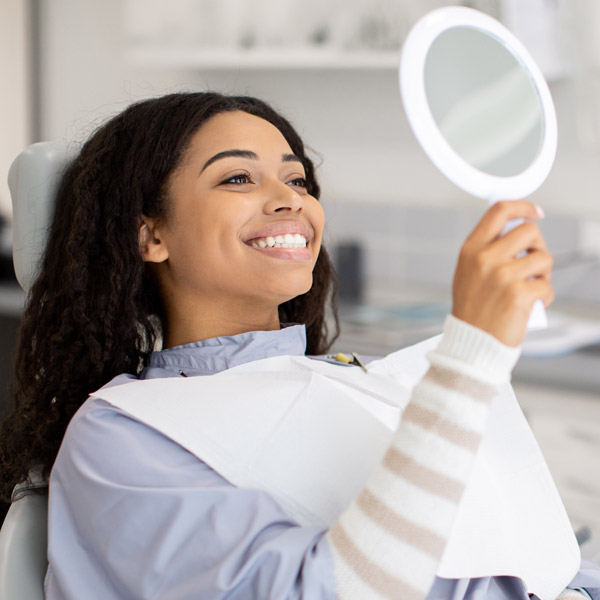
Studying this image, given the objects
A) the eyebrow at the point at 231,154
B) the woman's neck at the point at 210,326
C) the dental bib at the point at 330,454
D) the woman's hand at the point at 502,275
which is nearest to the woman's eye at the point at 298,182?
the eyebrow at the point at 231,154

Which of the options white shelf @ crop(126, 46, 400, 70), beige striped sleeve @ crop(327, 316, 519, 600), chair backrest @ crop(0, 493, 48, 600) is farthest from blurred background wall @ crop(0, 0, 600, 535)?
beige striped sleeve @ crop(327, 316, 519, 600)

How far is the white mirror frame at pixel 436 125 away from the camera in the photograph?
853mm

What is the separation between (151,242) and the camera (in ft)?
4.15

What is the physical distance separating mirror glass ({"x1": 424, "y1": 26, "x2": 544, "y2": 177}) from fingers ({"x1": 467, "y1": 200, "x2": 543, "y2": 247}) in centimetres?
9

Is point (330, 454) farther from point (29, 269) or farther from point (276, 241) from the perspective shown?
point (29, 269)

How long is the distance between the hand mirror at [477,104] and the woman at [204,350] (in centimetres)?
9

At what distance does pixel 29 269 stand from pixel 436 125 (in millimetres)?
695

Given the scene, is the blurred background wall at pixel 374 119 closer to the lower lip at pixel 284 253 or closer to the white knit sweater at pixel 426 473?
the lower lip at pixel 284 253

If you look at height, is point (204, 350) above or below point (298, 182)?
below

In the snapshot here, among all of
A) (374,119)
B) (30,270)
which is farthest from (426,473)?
(374,119)

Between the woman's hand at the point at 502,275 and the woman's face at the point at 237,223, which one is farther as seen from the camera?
the woman's face at the point at 237,223

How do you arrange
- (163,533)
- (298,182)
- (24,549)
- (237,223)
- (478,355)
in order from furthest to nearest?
(298,182) < (237,223) < (24,549) < (163,533) < (478,355)

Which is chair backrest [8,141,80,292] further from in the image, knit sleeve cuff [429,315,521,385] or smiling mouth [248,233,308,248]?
knit sleeve cuff [429,315,521,385]

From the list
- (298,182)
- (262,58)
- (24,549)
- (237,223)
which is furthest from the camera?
(262,58)
